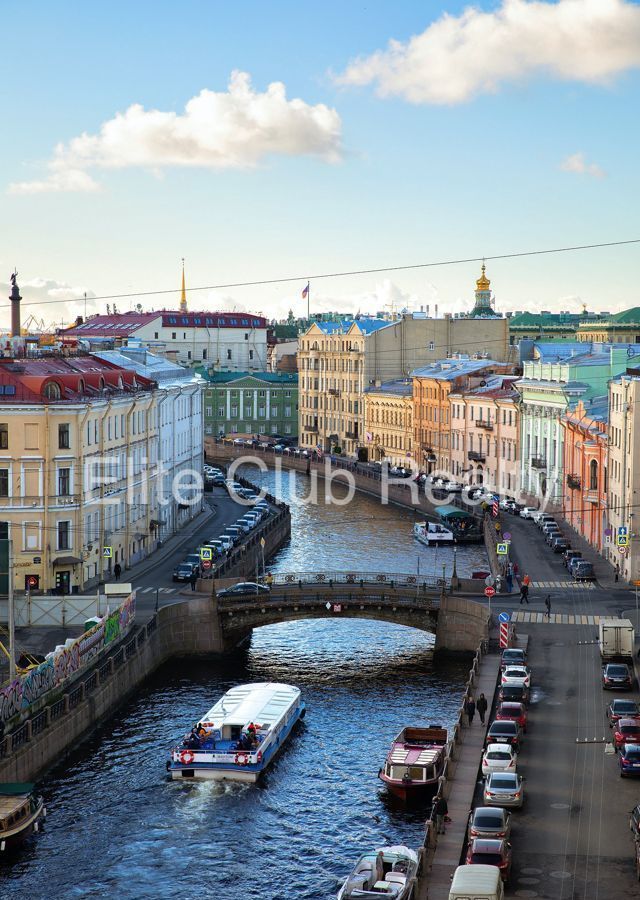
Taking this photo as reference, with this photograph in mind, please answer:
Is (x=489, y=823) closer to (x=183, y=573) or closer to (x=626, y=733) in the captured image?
(x=626, y=733)

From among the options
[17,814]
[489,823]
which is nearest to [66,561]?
[17,814]

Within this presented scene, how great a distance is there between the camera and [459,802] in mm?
33594

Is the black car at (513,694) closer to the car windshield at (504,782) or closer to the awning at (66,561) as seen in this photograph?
the car windshield at (504,782)

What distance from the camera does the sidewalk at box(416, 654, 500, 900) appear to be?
2861 cm

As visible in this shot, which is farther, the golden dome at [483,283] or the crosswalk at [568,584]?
the golden dome at [483,283]

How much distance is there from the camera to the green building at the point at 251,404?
146000mm

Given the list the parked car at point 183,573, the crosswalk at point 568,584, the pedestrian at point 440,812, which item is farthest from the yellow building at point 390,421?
the pedestrian at point 440,812

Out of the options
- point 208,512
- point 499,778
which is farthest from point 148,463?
point 499,778

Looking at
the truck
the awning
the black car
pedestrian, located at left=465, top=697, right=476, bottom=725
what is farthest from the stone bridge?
pedestrian, located at left=465, top=697, right=476, bottom=725

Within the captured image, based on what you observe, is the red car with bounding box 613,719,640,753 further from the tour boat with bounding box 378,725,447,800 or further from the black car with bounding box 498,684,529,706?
the tour boat with bounding box 378,725,447,800

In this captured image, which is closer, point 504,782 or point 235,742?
point 504,782

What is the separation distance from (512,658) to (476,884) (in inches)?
783

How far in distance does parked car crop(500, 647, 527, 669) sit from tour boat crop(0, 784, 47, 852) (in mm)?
16683

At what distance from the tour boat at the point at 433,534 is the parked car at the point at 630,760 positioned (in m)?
46.8
